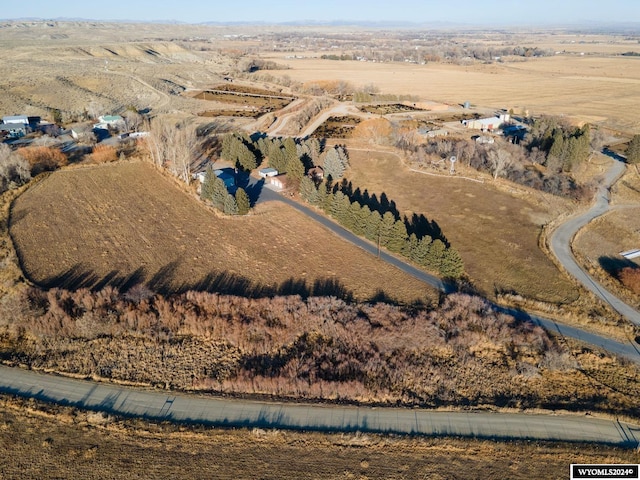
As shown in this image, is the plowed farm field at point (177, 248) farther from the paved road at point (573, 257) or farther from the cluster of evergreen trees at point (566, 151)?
the cluster of evergreen trees at point (566, 151)

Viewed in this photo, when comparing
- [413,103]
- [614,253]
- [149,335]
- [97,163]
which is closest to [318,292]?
[149,335]

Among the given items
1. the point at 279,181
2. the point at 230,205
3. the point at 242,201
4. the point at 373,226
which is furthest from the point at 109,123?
the point at 373,226

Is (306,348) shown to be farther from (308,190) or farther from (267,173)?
(267,173)

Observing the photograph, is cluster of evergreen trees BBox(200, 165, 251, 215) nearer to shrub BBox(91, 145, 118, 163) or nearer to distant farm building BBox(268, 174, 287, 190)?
distant farm building BBox(268, 174, 287, 190)

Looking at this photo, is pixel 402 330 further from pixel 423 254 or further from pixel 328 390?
pixel 423 254

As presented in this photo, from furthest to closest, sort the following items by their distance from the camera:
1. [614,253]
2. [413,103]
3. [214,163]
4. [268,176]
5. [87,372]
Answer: [413,103] < [214,163] < [268,176] < [614,253] < [87,372]

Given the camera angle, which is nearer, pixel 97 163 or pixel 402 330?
pixel 402 330

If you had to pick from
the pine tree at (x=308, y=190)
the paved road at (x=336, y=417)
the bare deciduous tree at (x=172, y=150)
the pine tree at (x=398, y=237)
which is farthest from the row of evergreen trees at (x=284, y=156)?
the paved road at (x=336, y=417)
